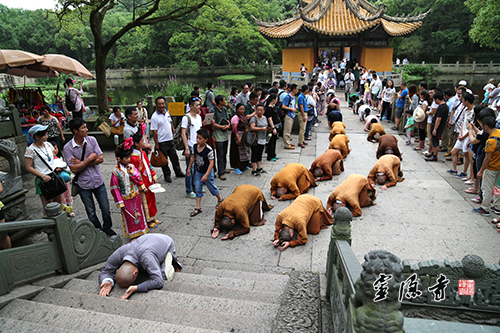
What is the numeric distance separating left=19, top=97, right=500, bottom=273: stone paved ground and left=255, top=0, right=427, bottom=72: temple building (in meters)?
13.8

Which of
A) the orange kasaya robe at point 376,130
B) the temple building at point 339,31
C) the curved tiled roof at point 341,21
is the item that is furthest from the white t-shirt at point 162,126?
the temple building at point 339,31

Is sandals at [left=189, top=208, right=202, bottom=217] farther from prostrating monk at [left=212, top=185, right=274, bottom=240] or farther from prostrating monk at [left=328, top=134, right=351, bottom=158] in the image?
prostrating monk at [left=328, top=134, right=351, bottom=158]

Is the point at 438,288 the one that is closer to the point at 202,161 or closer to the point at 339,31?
the point at 202,161

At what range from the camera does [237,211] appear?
15.7 feet

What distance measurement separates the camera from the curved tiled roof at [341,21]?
18.3 m

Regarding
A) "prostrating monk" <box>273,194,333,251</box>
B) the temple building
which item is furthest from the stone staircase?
the temple building

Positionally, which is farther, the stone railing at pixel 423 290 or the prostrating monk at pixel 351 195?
the prostrating monk at pixel 351 195

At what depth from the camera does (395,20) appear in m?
19.2

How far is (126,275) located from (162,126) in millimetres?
3732

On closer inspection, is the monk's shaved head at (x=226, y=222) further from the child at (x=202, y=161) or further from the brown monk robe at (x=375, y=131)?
the brown monk robe at (x=375, y=131)

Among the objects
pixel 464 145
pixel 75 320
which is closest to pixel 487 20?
pixel 464 145

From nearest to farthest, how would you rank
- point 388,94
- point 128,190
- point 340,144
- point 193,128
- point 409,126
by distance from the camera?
point 128,190
point 193,128
point 340,144
point 409,126
point 388,94

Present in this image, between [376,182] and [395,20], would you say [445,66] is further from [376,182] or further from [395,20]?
[376,182]

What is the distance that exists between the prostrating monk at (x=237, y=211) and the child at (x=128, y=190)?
1115 millimetres
